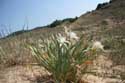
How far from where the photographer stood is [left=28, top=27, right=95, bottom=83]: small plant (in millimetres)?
4438

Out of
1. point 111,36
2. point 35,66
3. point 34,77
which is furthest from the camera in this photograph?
point 111,36

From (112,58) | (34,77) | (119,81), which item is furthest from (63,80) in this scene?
(112,58)

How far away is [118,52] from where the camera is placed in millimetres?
6855

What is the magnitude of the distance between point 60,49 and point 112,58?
2.14 meters

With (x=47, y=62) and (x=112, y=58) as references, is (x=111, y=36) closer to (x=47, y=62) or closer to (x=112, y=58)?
(x=112, y=58)

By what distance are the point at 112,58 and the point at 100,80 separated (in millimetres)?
1656

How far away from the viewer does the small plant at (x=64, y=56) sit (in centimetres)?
444

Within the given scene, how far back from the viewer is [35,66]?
17.4ft

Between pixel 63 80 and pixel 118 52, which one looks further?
pixel 118 52

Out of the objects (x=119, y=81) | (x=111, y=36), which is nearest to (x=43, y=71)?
(x=119, y=81)

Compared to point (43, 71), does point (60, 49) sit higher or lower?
higher

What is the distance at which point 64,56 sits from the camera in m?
4.54

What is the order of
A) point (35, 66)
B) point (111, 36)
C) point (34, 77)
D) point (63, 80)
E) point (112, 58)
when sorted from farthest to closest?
point (111, 36) < point (112, 58) < point (35, 66) < point (34, 77) < point (63, 80)

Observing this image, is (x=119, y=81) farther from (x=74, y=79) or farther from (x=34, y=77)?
(x=34, y=77)
